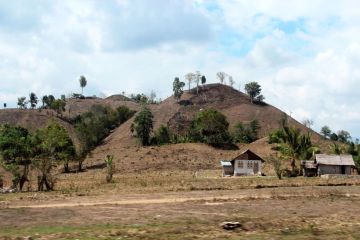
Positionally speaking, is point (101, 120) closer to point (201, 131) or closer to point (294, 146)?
point (201, 131)

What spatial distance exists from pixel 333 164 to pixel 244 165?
44.5 feet

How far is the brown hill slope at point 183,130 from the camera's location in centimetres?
9312

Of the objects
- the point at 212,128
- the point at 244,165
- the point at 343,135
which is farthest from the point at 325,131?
the point at 244,165

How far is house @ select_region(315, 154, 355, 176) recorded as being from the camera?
224 feet

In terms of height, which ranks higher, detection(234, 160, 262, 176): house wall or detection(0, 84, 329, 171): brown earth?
detection(0, 84, 329, 171): brown earth

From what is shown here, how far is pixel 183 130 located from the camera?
141 metres

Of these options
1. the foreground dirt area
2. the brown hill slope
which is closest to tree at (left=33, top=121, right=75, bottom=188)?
the foreground dirt area

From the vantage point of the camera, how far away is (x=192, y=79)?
6698 inches

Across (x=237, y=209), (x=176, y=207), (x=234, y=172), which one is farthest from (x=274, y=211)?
(x=234, y=172)

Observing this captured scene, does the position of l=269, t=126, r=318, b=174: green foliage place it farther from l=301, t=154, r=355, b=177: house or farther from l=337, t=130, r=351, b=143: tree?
l=337, t=130, r=351, b=143: tree

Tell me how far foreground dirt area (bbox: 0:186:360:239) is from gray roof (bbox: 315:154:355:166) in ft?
117

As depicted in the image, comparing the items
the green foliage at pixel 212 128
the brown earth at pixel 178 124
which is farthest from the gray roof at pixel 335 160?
the green foliage at pixel 212 128

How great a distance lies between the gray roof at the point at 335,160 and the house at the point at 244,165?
1040 cm

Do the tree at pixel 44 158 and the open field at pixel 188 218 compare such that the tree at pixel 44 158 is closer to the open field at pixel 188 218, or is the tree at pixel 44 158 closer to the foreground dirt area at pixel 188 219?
the open field at pixel 188 218
